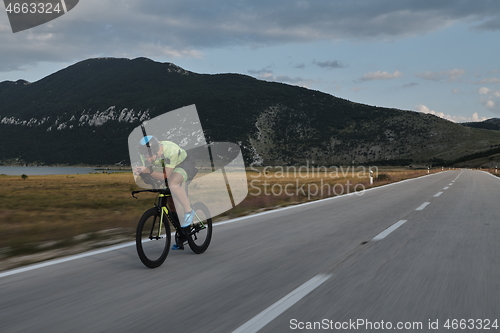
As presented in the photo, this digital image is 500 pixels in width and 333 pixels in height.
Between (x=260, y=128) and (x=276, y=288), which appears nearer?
(x=276, y=288)

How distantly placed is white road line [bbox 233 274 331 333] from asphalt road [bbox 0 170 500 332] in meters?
0.01

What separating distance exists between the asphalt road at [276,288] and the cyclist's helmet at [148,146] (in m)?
1.49

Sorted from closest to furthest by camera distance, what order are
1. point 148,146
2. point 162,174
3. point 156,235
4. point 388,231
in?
point 148,146 < point 162,174 < point 156,235 < point 388,231

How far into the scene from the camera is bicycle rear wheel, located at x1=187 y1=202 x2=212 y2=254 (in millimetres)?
5768

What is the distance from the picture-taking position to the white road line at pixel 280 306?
3133mm

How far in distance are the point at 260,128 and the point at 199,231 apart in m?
118

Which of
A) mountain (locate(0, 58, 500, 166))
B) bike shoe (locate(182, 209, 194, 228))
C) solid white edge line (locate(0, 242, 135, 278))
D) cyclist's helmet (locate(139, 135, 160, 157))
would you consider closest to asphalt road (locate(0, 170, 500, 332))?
solid white edge line (locate(0, 242, 135, 278))

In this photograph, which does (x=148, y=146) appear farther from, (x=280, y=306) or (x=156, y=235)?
(x=280, y=306)

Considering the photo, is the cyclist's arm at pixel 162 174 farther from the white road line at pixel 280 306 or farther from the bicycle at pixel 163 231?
the white road line at pixel 280 306

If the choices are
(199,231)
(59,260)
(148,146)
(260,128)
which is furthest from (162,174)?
(260,128)

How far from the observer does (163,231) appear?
524 centimetres

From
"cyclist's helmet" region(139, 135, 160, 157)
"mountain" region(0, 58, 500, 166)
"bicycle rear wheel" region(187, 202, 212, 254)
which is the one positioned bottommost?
"bicycle rear wheel" region(187, 202, 212, 254)

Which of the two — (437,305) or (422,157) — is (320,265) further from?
(422,157)

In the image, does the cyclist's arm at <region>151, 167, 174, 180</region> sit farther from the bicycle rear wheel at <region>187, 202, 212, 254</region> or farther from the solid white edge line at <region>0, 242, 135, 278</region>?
the solid white edge line at <region>0, 242, 135, 278</region>
